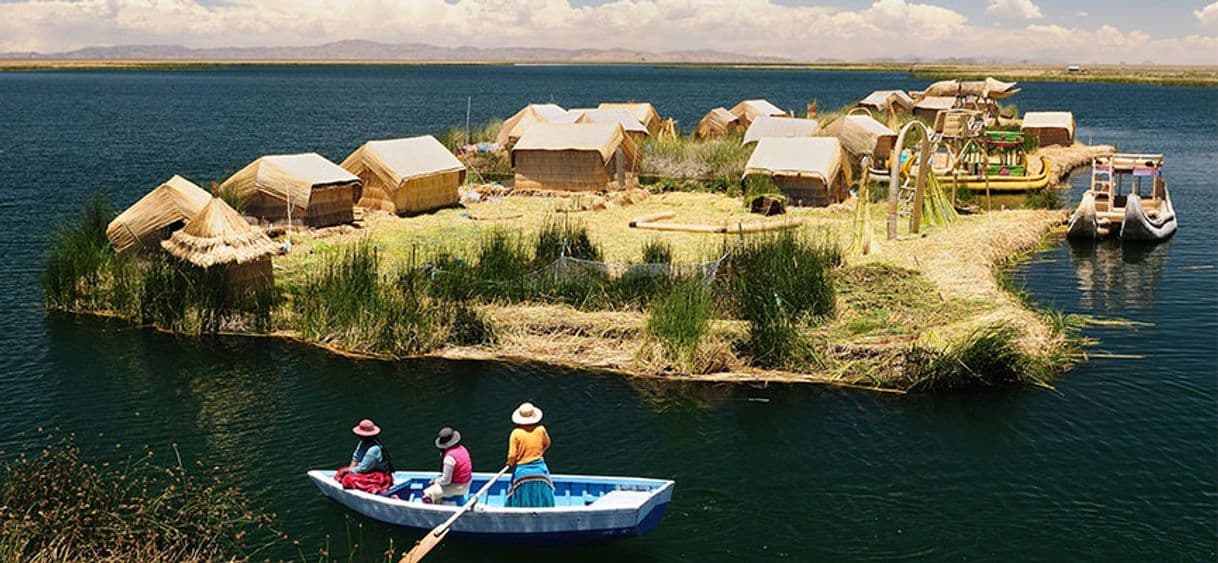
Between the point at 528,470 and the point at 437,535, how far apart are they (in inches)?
45.2

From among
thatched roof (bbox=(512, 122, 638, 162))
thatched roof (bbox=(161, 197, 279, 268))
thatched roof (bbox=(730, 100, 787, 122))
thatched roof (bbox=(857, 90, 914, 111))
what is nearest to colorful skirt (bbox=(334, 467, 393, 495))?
thatched roof (bbox=(161, 197, 279, 268))

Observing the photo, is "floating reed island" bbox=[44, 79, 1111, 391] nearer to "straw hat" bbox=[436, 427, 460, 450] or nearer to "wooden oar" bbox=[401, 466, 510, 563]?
"straw hat" bbox=[436, 427, 460, 450]

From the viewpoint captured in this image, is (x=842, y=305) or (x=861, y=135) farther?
(x=861, y=135)

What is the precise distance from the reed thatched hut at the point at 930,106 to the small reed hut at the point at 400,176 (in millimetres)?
32948

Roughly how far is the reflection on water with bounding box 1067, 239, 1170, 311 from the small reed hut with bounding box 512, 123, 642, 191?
1224cm

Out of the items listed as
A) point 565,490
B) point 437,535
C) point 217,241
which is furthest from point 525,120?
point 437,535

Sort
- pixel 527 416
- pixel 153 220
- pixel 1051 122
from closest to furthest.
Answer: pixel 527 416 < pixel 153 220 < pixel 1051 122

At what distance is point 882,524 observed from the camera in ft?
35.4

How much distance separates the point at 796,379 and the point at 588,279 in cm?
410

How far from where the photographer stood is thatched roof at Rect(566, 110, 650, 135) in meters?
37.7

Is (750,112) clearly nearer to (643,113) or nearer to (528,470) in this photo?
(643,113)

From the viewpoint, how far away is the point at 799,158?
90.6 ft

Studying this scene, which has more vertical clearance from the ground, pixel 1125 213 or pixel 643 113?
pixel 643 113

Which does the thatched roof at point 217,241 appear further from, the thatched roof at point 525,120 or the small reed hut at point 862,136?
the small reed hut at point 862,136
